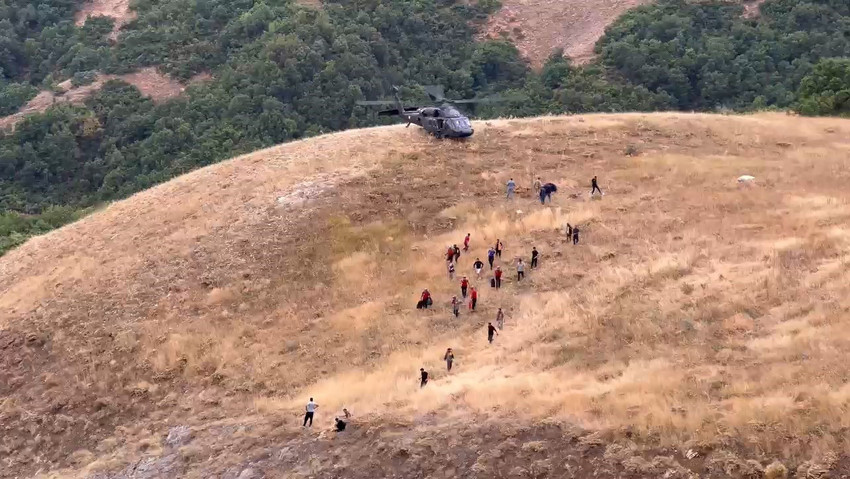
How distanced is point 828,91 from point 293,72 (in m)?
38.7

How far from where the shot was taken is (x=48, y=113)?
2616 inches

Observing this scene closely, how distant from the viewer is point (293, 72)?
2564 inches

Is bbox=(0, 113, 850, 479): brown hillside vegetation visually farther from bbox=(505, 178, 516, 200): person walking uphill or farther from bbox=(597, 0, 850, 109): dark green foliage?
bbox=(597, 0, 850, 109): dark green foliage

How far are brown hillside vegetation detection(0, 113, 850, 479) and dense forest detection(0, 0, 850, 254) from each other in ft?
63.8

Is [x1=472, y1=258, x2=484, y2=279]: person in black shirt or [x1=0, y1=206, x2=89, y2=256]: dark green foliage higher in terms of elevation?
[x1=472, y1=258, x2=484, y2=279]: person in black shirt

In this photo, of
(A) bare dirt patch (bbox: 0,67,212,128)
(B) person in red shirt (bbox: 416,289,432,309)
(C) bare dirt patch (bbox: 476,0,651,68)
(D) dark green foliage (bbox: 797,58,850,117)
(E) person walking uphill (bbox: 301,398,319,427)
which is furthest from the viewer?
(C) bare dirt patch (bbox: 476,0,651,68)

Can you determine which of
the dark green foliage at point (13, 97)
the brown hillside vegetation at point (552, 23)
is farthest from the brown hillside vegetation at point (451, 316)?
the brown hillside vegetation at point (552, 23)

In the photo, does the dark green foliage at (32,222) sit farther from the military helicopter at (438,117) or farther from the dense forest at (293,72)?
the military helicopter at (438,117)

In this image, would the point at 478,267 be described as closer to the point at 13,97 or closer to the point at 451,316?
the point at 451,316

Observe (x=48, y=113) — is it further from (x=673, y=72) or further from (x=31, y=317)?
(x=673, y=72)

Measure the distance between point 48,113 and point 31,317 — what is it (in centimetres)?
4172

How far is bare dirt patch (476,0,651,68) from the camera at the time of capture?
86188 millimetres

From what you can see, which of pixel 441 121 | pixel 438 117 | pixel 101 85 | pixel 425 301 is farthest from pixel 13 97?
pixel 425 301

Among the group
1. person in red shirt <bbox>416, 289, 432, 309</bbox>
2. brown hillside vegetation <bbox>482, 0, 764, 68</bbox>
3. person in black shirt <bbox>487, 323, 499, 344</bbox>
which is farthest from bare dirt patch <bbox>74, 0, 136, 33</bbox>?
person in black shirt <bbox>487, 323, 499, 344</bbox>
